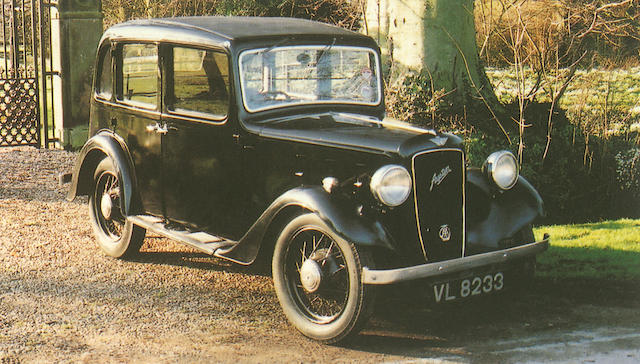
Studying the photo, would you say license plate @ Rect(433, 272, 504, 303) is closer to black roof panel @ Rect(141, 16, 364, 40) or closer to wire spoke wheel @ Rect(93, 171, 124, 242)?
black roof panel @ Rect(141, 16, 364, 40)

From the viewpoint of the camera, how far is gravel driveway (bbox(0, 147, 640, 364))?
4.54 meters

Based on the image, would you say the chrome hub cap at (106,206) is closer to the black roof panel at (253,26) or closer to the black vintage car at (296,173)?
the black vintage car at (296,173)

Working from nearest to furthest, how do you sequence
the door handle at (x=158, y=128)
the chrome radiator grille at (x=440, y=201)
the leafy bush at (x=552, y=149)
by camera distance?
the chrome radiator grille at (x=440, y=201)
the door handle at (x=158, y=128)
the leafy bush at (x=552, y=149)

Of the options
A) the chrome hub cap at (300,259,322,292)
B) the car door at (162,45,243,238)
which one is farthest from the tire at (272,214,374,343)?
the car door at (162,45,243,238)

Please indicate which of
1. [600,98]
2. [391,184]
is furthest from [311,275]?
[600,98]

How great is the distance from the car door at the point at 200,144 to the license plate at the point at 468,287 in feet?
5.04

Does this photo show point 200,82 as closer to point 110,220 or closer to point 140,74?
point 140,74

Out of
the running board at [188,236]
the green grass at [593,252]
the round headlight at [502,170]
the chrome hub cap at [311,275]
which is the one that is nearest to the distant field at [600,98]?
the green grass at [593,252]

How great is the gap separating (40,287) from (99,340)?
4.23 ft

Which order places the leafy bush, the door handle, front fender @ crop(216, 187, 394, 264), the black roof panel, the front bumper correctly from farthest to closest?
the leafy bush, the door handle, the black roof panel, front fender @ crop(216, 187, 394, 264), the front bumper

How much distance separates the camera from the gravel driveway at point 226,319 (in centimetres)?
454

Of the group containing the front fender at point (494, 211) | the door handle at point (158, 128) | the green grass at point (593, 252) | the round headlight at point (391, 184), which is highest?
the door handle at point (158, 128)

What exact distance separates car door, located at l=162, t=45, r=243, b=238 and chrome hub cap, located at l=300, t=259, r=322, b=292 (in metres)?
0.90

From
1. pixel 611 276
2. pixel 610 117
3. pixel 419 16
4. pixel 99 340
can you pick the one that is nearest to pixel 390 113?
pixel 419 16
